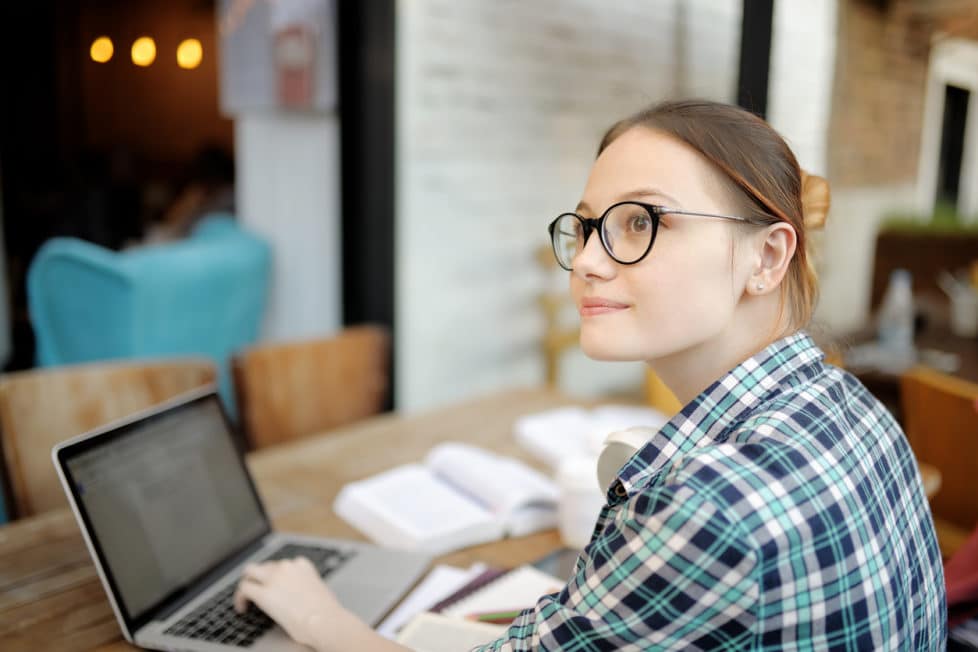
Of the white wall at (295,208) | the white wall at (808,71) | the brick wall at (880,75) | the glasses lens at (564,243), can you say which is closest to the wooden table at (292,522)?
the glasses lens at (564,243)

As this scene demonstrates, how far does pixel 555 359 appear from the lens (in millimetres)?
3682

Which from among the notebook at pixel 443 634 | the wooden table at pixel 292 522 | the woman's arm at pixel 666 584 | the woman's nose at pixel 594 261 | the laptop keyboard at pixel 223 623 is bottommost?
the wooden table at pixel 292 522

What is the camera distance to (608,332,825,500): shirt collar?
0.72 metres

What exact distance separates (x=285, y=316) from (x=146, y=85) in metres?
0.97

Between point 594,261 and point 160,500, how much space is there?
0.65m

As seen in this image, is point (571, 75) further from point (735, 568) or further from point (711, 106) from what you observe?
point (735, 568)

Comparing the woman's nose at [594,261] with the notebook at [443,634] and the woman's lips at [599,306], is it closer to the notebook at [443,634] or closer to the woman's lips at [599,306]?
the woman's lips at [599,306]

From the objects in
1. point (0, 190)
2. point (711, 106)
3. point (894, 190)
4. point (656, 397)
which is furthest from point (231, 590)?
point (894, 190)

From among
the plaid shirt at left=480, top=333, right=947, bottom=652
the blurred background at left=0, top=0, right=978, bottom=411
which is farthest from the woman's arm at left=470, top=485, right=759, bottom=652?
the blurred background at left=0, top=0, right=978, bottom=411

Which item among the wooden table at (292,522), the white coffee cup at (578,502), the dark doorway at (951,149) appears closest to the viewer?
the wooden table at (292,522)

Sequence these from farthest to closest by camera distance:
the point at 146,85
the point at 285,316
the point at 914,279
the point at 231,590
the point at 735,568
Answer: the point at 914,279 → the point at 285,316 → the point at 146,85 → the point at 231,590 → the point at 735,568

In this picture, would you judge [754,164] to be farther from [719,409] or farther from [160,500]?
[160,500]

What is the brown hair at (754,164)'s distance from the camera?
30.7 inches

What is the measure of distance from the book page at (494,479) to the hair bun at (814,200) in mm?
629
